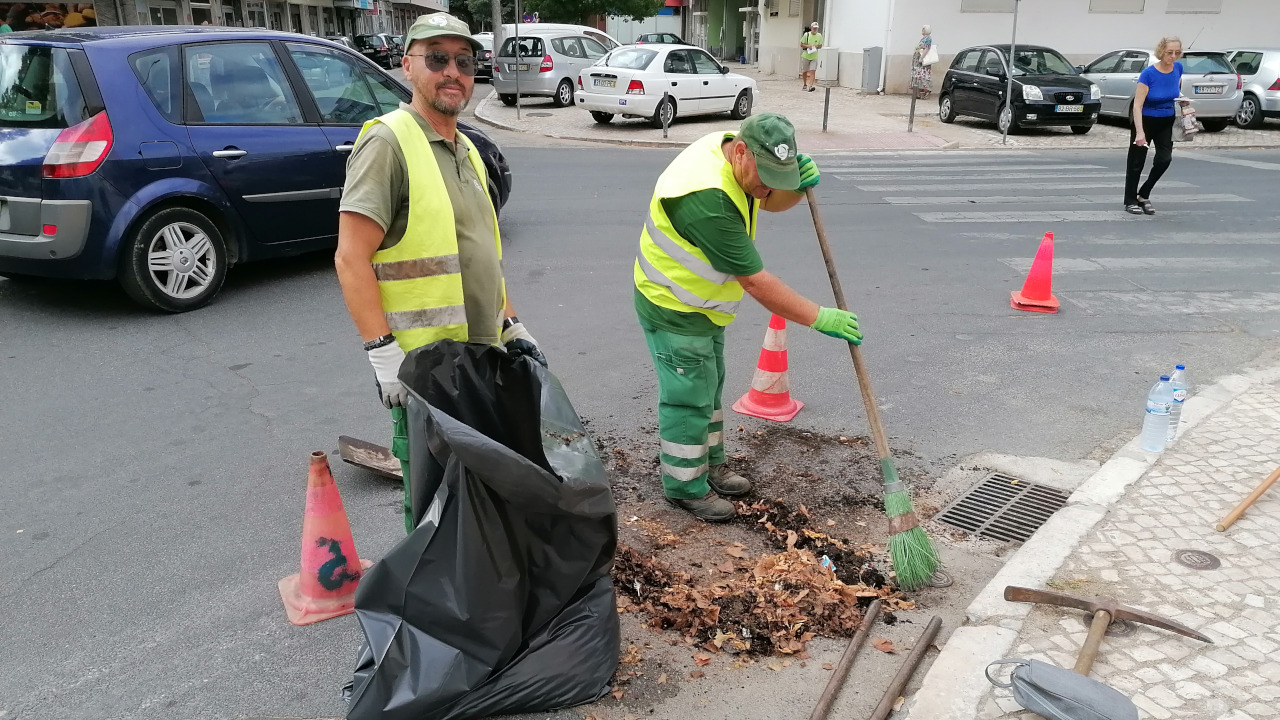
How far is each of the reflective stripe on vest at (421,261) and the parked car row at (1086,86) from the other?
1557 cm

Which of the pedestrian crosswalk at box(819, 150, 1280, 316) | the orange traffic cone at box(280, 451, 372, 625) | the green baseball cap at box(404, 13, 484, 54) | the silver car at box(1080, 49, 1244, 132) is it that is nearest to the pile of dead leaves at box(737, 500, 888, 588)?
the orange traffic cone at box(280, 451, 372, 625)

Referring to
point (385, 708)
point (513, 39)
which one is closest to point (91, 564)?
point (385, 708)

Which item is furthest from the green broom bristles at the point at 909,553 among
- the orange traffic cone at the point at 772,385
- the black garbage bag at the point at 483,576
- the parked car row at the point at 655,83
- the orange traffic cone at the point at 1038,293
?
the parked car row at the point at 655,83

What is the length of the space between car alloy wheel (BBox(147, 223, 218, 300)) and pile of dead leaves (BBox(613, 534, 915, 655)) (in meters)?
4.14

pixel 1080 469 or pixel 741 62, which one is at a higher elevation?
pixel 741 62

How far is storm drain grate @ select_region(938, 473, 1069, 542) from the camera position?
150 inches

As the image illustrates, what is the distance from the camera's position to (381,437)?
14.8 ft

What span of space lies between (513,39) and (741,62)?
70.9 feet

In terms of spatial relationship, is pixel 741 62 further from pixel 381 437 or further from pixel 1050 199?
pixel 381 437

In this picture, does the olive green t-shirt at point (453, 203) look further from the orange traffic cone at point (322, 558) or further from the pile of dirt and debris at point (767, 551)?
the pile of dirt and debris at point (767, 551)

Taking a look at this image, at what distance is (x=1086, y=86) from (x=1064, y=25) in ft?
28.5

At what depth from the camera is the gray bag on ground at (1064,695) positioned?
8.15 ft

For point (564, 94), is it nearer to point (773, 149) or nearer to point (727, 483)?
point (727, 483)

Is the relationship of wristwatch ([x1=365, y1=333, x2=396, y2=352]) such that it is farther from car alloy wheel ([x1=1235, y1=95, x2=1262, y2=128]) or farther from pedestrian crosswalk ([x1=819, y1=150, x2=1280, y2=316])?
car alloy wheel ([x1=1235, y1=95, x2=1262, y2=128])
